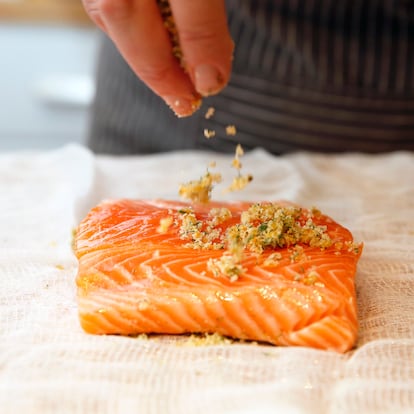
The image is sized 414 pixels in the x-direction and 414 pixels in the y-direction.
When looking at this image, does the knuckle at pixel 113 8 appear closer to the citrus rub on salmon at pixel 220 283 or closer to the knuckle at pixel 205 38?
the knuckle at pixel 205 38

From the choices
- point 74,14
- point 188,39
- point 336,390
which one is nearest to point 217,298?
point 336,390

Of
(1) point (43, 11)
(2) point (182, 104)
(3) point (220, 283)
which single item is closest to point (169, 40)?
(2) point (182, 104)

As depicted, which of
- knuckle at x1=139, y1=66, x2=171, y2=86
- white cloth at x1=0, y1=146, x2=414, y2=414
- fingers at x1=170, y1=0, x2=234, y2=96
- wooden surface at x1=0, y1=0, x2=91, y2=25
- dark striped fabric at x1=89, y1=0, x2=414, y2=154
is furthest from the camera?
wooden surface at x1=0, y1=0, x2=91, y2=25

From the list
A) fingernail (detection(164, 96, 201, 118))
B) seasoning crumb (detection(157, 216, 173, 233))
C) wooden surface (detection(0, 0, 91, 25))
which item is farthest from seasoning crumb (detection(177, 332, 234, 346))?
wooden surface (detection(0, 0, 91, 25))

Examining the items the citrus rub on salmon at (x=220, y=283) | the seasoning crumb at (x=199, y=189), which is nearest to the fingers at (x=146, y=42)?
the seasoning crumb at (x=199, y=189)

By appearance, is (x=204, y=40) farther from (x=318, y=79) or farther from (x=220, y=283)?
(x=318, y=79)

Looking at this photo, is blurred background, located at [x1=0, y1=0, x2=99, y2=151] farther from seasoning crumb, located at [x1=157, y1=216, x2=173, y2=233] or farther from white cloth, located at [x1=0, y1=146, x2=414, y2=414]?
seasoning crumb, located at [x1=157, y1=216, x2=173, y2=233]
